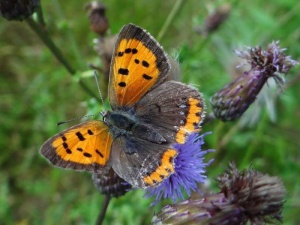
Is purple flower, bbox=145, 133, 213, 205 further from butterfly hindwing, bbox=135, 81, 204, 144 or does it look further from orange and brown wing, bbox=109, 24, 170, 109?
orange and brown wing, bbox=109, 24, 170, 109

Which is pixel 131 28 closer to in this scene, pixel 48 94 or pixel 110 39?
pixel 110 39

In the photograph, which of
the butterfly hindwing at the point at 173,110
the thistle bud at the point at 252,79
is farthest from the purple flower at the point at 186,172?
the thistle bud at the point at 252,79

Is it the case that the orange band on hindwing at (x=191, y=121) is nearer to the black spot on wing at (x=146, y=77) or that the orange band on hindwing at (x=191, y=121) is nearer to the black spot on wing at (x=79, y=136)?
the black spot on wing at (x=146, y=77)

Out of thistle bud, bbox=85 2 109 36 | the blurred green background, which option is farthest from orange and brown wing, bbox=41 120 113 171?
the blurred green background

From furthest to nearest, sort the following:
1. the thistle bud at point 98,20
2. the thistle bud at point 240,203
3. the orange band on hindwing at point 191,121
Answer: the thistle bud at point 98,20, the orange band on hindwing at point 191,121, the thistle bud at point 240,203

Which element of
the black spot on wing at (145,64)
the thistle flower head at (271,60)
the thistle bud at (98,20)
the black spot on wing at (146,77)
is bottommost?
the thistle flower head at (271,60)

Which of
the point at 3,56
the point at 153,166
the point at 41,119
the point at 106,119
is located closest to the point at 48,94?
the point at 41,119

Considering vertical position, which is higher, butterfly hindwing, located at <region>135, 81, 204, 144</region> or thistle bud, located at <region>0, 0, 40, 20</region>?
thistle bud, located at <region>0, 0, 40, 20</region>
